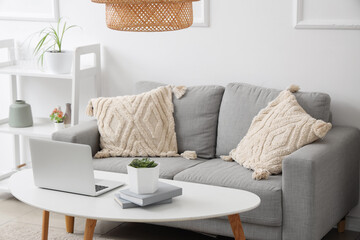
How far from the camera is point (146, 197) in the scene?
2.62 metres

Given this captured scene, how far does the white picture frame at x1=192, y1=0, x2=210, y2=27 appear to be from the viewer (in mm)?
3873

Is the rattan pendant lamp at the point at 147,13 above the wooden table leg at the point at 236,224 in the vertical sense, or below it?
above

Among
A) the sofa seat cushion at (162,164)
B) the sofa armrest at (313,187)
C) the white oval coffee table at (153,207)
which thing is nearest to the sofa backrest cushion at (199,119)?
the sofa seat cushion at (162,164)

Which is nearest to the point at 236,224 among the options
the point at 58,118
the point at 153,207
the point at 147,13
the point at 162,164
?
the point at 153,207

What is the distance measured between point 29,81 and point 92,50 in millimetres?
667

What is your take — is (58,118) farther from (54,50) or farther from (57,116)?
(54,50)

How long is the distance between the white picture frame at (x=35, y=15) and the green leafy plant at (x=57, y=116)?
658 mm

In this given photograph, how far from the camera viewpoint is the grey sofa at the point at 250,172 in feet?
10.0

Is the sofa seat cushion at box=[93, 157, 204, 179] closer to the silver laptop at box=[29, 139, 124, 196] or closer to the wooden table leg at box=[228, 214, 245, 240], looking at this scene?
the silver laptop at box=[29, 139, 124, 196]

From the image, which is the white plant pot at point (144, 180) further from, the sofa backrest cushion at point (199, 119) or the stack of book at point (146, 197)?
the sofa backrest cushion at point (199, 119)

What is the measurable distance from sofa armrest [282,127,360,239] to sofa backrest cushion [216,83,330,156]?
27 cm

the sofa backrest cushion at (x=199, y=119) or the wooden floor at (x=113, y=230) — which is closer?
the wooden floor at (x=113, y=230)

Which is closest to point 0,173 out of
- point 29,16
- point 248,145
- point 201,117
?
point 29,16

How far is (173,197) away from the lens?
2.72 metres
